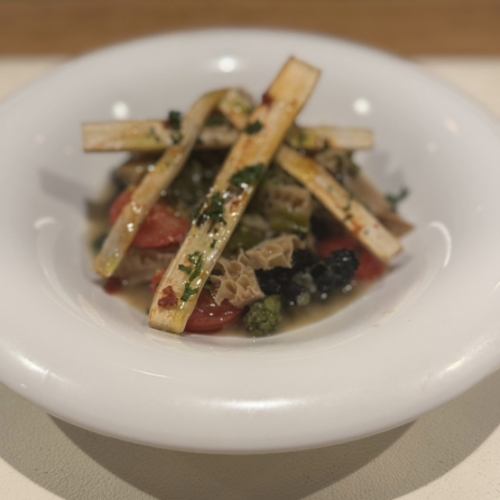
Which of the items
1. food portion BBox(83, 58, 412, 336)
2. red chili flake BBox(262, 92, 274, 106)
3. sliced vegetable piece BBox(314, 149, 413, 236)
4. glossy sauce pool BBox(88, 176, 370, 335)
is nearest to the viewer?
food portion BBox(83, 58, 412, 336)

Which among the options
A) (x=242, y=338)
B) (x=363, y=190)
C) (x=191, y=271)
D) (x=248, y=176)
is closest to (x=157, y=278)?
(x=191, y=271)

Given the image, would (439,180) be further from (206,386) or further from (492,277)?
(206,386)

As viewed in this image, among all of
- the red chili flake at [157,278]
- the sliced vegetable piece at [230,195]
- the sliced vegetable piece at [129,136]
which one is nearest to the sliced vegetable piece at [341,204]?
the sliced vegetable piece at [230,195]

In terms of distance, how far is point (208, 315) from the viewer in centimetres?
168

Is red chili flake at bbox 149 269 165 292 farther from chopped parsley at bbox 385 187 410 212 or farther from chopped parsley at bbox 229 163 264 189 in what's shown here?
chopped parsley at bbox 385 187 410 212

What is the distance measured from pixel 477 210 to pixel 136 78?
54.4 inches

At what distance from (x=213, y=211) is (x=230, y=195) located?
0.08 metres

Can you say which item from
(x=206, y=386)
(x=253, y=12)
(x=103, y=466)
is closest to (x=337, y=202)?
(x=206, y=386)

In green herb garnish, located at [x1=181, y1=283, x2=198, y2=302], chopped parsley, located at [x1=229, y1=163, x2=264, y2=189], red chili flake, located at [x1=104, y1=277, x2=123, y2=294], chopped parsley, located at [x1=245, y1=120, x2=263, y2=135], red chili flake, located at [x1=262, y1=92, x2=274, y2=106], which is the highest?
red chili flake, located at [x1=262, y1=92, x2=274, y2=106]

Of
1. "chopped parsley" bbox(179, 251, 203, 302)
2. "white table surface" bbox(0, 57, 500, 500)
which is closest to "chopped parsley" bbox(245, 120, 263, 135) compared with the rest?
"chopped parsley" bbox(179, 251, 203, 302)

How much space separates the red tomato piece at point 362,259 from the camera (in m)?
1.99

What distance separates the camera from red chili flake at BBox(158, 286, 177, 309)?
5.16 ft

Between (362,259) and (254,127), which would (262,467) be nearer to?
(362,259)

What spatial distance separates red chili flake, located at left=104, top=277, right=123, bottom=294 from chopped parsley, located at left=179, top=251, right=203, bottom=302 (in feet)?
1.27
